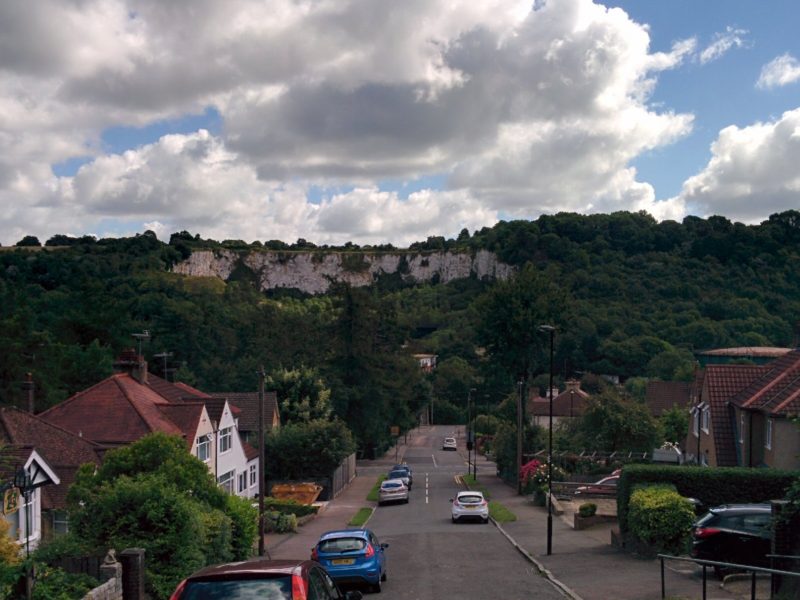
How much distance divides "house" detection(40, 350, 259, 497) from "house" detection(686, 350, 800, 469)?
2015 cm

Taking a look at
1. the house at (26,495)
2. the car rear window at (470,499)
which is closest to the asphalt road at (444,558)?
the car rear window at (470,499)

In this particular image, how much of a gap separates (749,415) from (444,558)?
14.0 meters

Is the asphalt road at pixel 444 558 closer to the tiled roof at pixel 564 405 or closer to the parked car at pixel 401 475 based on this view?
the parked car at pixel 401 475

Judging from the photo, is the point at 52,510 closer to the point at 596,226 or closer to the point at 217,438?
the point at 217,438

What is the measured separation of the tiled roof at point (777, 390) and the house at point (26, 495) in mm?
22305

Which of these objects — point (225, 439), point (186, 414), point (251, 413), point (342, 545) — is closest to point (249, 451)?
point (251, 413)

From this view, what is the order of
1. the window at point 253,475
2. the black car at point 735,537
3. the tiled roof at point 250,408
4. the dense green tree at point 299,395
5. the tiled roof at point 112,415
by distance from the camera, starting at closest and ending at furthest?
the black car at point 735,537 < the tiled roof at point 112,415 < the window at point 253,475 < the tiled roof at point 250,408 < the dense green tree at point 299,395

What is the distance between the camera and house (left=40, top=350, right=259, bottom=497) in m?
37.6

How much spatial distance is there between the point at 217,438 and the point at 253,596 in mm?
35870

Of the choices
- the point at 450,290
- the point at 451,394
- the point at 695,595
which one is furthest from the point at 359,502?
the point at 450,290

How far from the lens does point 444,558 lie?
86.0 ft

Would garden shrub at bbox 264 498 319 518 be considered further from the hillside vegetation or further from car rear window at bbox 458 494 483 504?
the hillside vegetation

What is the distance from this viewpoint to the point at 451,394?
5015 inches

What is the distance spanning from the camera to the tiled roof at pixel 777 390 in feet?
97.3
